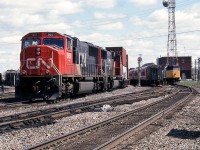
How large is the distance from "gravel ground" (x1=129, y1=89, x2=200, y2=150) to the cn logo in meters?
9.42

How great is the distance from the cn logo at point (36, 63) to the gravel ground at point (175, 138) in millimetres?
9419

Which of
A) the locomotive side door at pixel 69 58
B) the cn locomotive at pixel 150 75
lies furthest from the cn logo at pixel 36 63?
the cn locomotive at pixel 150 75

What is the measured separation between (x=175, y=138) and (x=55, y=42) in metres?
13.0

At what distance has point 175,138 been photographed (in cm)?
948

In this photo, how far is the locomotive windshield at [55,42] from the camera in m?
21.1

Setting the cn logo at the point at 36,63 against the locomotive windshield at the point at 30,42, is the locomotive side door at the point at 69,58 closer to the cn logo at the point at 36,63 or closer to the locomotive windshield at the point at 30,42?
the cn logo at the point at 36,63

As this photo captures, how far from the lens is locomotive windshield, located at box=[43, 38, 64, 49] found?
21062 mm

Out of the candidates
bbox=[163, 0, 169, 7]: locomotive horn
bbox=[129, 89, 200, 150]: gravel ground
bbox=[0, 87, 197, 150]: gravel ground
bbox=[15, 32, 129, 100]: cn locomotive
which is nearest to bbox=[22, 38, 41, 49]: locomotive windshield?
bbox=[15, 32, 129, 100]: cn locomotive

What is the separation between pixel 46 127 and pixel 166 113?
6.08 m

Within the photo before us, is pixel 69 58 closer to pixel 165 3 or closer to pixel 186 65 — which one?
pixel 165 3

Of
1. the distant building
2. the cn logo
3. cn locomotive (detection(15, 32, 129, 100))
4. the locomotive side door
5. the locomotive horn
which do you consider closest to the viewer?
cn locomotive (detection(15, 32, 129, 100))

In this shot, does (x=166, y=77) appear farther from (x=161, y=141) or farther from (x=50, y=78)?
(x=161, y=141)

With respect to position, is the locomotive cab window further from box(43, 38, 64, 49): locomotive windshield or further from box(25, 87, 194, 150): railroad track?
box(25, 87, 194, 150): railroad track

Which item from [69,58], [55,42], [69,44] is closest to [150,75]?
[69,58]
